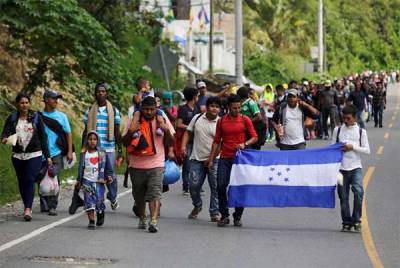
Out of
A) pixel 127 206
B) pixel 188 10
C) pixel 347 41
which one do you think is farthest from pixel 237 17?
pixel 347 41

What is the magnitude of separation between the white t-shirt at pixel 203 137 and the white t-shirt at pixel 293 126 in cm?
199

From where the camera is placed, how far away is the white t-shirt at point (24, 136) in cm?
1453

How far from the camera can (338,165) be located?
1359cm

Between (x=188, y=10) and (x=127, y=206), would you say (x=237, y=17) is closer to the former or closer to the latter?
(x=127, y=206)

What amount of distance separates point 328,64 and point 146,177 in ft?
251

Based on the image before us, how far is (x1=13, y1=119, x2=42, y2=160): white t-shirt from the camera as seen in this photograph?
1453 centimetres

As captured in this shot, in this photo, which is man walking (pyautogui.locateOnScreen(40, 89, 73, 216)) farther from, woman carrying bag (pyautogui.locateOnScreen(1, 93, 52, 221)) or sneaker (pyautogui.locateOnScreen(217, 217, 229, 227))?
sneaker (pyautogui.locateOnScreen(217, 217, 229, 227))

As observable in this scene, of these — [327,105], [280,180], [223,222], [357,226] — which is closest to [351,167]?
[357,226]

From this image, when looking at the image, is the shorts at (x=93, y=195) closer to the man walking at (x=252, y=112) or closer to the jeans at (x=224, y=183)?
the jeans at (x=224, y=183)

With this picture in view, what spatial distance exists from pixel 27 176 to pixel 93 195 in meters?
1.30

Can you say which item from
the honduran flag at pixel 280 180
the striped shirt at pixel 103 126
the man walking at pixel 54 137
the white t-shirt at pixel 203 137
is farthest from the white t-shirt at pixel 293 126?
the man walking at pixel 54 137

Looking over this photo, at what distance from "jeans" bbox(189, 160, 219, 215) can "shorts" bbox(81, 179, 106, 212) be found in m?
1.35

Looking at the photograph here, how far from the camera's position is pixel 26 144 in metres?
14.6

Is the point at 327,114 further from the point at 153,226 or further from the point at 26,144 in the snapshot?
the point at 153,226
